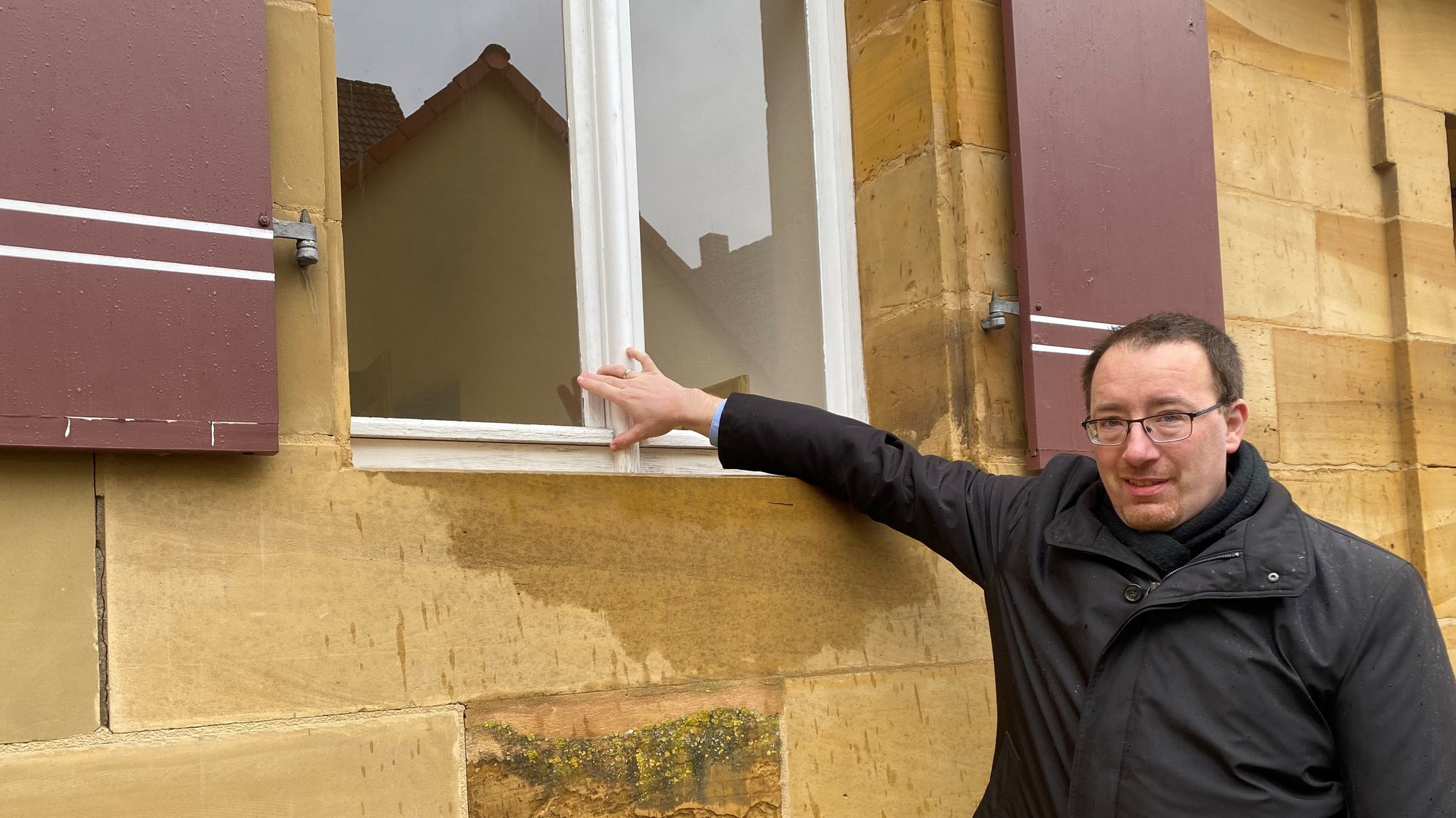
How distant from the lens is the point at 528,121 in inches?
111

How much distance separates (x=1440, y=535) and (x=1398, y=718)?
7.14 ft

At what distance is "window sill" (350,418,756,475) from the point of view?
2.21 metres

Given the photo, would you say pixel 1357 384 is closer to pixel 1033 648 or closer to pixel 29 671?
pixel 1033 648

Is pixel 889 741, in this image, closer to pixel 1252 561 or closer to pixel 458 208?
pixel 1252 561

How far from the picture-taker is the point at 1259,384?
11.0 feet

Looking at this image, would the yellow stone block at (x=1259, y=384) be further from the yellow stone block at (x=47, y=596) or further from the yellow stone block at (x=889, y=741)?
the yellow stone block at (x=47, y=596)

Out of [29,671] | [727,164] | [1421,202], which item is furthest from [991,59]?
[29,671]

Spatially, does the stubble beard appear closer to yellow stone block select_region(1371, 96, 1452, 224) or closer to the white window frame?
the white window frame

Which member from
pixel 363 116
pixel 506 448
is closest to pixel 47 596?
pixel 506 448

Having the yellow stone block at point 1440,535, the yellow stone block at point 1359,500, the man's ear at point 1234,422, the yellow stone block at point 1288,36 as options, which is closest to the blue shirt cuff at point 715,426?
the man's ear at point 1234,422

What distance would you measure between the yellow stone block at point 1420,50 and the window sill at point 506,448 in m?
2.65

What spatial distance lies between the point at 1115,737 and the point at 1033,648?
0.25 m

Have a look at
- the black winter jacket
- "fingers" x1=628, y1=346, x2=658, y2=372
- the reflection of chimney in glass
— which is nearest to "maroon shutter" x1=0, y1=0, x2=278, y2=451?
"fingers" x1=628, y1=346, x2=658, y2=372

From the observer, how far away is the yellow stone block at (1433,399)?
12.0 feet
